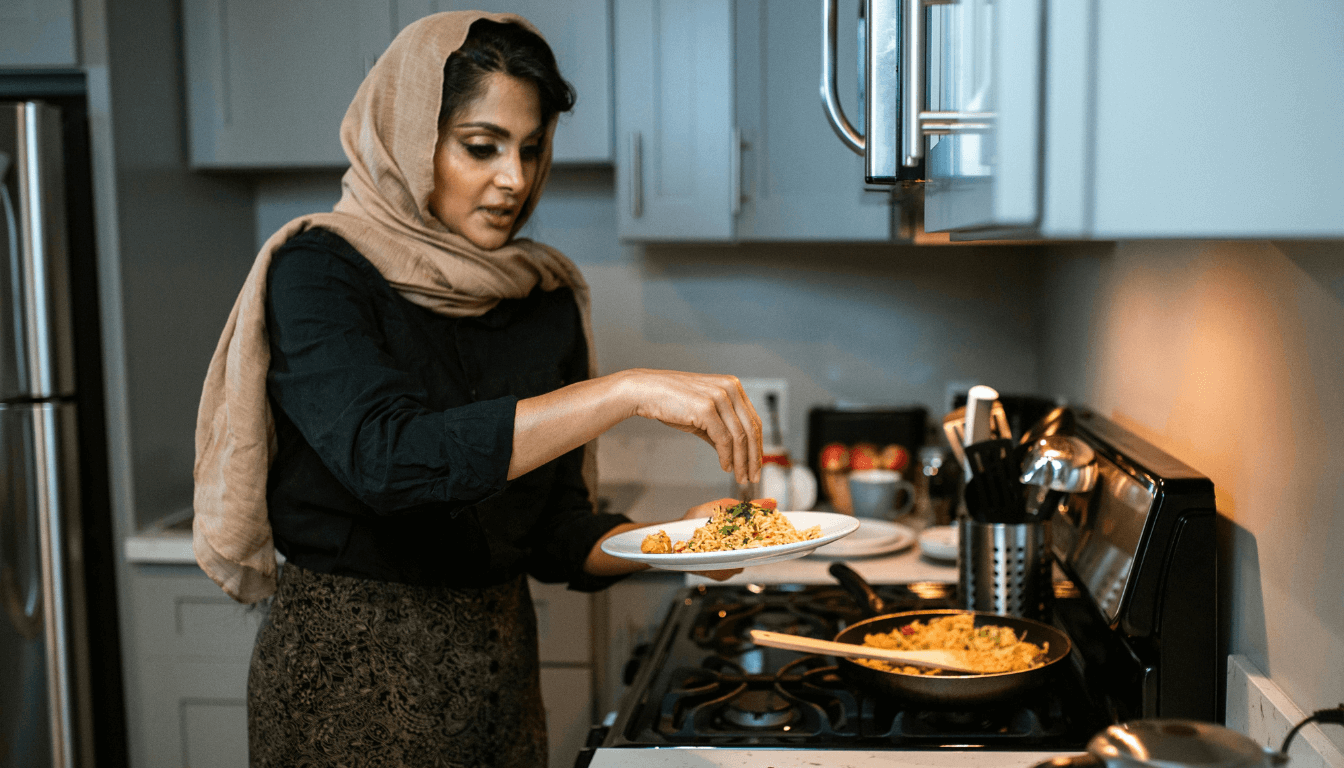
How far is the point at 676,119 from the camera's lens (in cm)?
203

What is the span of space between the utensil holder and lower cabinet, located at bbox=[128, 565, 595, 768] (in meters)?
1.00

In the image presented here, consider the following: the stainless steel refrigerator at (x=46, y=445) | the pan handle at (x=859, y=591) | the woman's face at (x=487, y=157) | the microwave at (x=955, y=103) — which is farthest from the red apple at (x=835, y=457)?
the stainless steel refrigerator at (x=46, y=445)

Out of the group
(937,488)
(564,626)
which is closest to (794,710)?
(564,626)

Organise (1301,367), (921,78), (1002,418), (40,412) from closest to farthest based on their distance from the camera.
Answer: (921,78) → (1301,367) → (1002,418) → (40,412)

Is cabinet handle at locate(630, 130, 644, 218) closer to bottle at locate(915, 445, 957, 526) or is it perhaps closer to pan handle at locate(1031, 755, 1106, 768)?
bottle at locate(915, 445, 957, 526)

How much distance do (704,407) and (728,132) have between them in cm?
125

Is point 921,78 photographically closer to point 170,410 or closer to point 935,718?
point 935,718

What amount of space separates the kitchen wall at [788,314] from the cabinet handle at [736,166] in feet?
1.30

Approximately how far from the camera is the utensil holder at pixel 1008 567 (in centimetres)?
119

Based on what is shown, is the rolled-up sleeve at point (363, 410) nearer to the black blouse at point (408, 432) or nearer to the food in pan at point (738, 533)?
the black blouse at point (408, 432)

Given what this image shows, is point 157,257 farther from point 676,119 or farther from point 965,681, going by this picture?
point 965,681

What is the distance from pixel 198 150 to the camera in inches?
86.0

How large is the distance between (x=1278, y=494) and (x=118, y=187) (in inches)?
79.1

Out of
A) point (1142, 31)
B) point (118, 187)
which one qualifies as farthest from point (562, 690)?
point (1142, 31)
